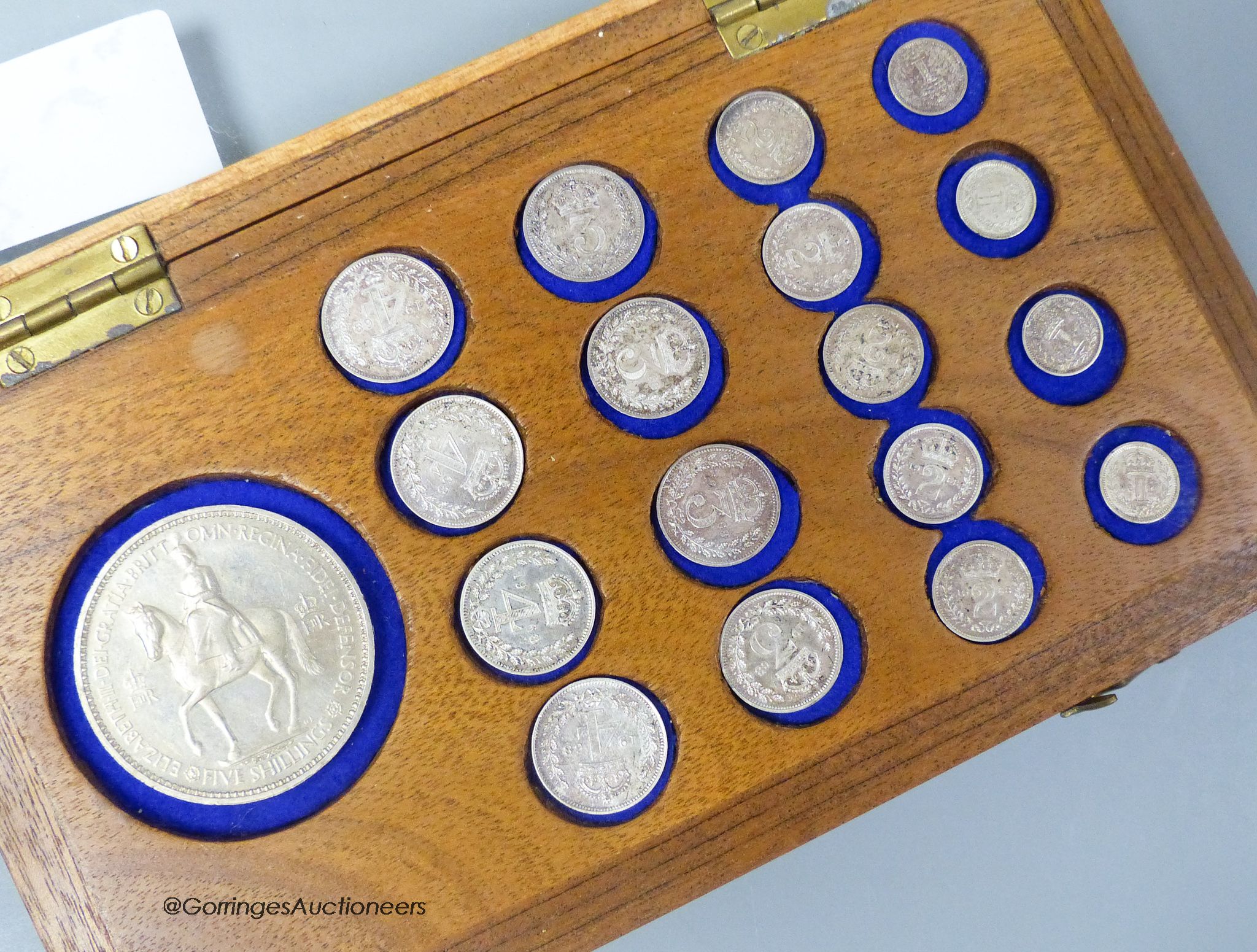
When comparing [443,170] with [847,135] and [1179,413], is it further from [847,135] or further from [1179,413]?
[1179,413]

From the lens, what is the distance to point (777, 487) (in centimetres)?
136

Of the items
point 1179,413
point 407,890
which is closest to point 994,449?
point 1179,413

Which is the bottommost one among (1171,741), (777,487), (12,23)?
(1171,741)

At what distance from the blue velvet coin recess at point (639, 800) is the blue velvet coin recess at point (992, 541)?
0.44m

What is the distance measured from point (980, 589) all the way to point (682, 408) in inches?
20.7

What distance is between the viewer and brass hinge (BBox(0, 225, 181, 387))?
1.25 metres

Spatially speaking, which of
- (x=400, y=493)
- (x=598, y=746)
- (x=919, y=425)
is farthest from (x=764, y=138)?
(x=598, y=746)

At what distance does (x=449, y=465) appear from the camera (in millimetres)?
1297

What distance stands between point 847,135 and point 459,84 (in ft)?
1.86

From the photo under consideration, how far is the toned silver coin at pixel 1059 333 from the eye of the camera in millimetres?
1393

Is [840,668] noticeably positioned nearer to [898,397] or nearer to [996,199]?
[898,397]

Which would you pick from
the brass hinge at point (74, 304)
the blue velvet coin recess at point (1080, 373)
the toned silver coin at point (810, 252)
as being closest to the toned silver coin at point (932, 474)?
the blue velvet coin recess at point (1080, 373)

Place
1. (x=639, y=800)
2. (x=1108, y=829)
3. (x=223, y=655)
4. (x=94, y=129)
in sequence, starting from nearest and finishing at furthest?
(x=223, y=655) < (x=639, y=800) < (x=94, y=129) < (x=1108, y=829)

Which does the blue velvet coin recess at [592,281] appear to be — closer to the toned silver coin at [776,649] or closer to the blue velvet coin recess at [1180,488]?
the toned silver coin at [776,649]
